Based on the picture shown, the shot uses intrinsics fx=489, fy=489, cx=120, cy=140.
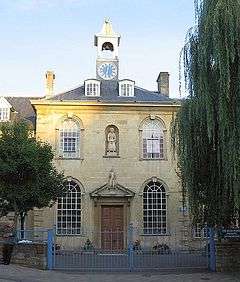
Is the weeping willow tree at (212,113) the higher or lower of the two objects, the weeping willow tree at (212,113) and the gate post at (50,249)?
the higher

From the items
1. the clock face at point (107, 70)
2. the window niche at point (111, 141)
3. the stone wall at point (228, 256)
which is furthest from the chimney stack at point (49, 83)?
the stone wall at point (228, 256)

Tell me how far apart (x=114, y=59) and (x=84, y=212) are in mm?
10905

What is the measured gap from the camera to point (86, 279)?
1478 centimetres

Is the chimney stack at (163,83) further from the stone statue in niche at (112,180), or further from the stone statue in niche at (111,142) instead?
the stone statue in niche at (112,180)

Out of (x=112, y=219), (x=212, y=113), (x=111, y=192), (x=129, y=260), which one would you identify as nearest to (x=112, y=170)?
(x=111, y=192)

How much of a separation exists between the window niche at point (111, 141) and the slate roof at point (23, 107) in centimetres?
531

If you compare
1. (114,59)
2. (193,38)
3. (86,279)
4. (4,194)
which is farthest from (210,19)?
(114,59)

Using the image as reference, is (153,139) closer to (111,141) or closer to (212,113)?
(111,141)

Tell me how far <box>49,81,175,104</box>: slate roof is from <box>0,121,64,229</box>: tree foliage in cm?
906

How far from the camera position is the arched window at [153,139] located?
2909 cm

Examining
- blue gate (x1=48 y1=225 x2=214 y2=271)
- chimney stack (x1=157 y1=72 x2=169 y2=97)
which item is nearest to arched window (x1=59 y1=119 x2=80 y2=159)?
chimney stack (x1=157 y1=72 x2=169 y2=97)

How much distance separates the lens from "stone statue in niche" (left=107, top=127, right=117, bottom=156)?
28984mm

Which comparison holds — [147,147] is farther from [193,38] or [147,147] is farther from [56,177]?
[193,38]

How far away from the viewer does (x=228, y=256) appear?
16.7m
